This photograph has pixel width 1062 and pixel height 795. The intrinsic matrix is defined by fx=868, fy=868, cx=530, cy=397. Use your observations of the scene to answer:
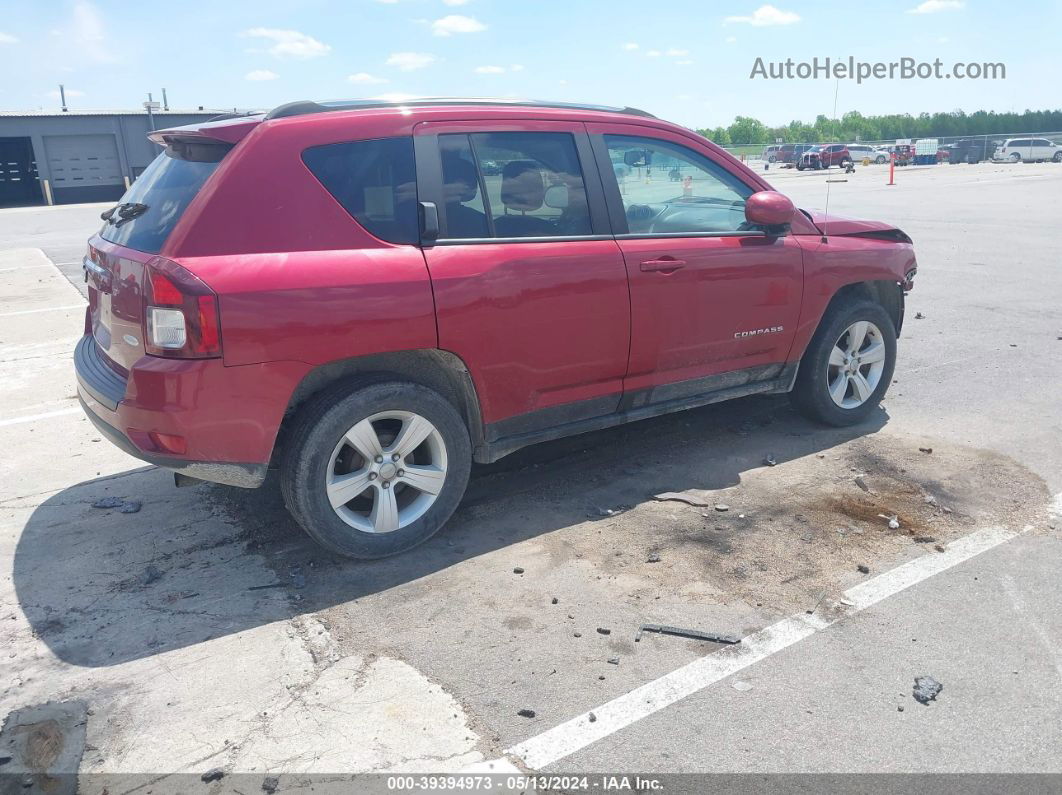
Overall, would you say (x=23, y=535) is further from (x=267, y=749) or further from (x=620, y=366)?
(x=620, y=366)

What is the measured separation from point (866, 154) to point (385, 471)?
6357cm

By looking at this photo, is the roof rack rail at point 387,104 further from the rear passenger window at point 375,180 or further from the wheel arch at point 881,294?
the wheel arch at point 881,294

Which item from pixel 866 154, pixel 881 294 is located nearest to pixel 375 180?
pixel 881 294

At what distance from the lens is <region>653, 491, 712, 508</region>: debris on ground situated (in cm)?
461

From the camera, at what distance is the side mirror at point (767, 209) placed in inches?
191

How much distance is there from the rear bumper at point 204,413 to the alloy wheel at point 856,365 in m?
3.56

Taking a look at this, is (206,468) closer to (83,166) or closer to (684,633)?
(684,633)

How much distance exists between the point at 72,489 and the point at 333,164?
8.68 feet

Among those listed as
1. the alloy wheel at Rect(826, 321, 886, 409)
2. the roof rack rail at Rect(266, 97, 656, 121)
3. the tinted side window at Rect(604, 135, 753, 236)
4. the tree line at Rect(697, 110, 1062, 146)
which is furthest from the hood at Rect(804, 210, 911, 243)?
the tree line at Rect(697, 110, 1062, 146)

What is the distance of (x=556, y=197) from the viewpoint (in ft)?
14.4

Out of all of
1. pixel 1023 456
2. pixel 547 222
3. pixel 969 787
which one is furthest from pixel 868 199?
pixel 969 787

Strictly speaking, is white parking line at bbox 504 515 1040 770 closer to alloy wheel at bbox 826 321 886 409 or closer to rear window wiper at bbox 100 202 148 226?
alloy wheel at bbox 826 321 886 409

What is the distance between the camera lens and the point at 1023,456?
519 cm

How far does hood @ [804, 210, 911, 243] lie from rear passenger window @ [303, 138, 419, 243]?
8.85 ft
